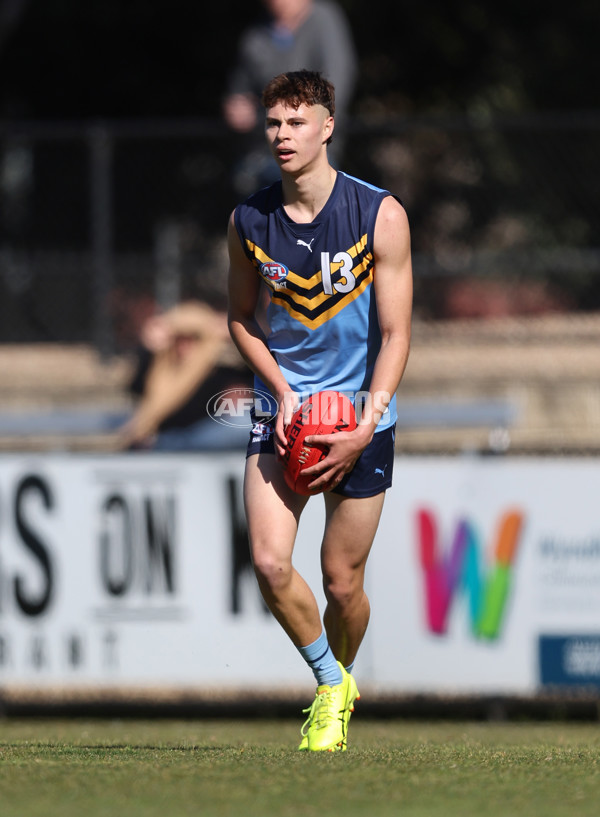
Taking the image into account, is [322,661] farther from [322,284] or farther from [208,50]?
[208,50]

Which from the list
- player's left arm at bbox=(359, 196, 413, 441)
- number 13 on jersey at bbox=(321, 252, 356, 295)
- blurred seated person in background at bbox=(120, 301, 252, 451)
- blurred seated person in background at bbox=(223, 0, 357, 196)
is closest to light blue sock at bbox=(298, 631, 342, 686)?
player's left arm at bbox=(359, 196, 413, 441)

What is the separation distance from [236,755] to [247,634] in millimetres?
3013

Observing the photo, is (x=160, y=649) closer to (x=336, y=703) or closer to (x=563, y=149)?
(x=336, y=703)

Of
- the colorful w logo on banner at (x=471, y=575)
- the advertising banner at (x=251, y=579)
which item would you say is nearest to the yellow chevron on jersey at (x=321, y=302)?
the advertising banner at (x=251, y=579)

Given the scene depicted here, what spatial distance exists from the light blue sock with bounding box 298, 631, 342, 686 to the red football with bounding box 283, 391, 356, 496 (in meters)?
0.61

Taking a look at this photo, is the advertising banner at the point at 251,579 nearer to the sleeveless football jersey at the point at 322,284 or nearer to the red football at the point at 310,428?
the sleeveless football jersey at the point at 322,284

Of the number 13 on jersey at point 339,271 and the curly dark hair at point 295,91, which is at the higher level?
the curly dark hair at point 295,91

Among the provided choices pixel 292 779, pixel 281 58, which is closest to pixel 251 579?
pixel 292 779

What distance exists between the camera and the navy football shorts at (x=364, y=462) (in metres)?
5.24

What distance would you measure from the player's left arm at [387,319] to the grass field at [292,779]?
1059 millimetres

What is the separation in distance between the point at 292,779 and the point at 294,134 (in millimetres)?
2267

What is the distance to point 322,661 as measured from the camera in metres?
5.29

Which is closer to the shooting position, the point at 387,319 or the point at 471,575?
the point at 387,319

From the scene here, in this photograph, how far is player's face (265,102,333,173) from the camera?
505 centimetres
